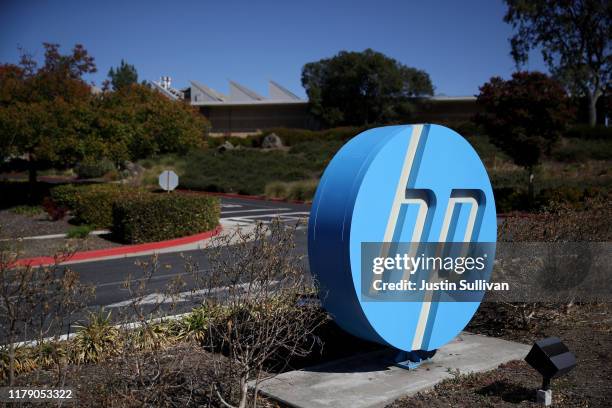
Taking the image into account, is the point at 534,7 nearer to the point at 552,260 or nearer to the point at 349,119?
the point at 349,119

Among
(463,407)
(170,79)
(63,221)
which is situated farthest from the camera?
(170,79)

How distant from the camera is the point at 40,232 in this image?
19.7 metres

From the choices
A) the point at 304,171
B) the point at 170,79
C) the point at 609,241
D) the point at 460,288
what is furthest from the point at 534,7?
the point at 170,79

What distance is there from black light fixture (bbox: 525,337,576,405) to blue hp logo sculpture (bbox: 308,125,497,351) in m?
1.36

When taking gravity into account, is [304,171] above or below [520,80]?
below

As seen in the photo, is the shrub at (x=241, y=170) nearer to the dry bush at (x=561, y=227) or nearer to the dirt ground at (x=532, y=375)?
the dry bush at (x=561, y=227)

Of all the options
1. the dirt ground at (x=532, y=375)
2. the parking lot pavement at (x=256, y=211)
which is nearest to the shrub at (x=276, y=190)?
the parking lot pavement at (x=256, y=211)

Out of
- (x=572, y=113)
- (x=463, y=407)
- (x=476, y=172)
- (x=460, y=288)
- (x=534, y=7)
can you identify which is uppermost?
(x=534, y=7)

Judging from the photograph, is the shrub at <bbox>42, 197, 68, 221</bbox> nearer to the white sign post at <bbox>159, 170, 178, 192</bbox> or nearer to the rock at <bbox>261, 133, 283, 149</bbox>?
the white sign post at <bbox>159, 170, 178, 192</bbox>

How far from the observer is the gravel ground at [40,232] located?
16.3 meters

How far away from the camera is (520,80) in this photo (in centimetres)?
2541

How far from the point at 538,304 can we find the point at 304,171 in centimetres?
3396

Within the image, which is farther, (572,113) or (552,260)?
(572,113)

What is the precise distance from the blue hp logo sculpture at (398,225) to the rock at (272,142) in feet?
167
